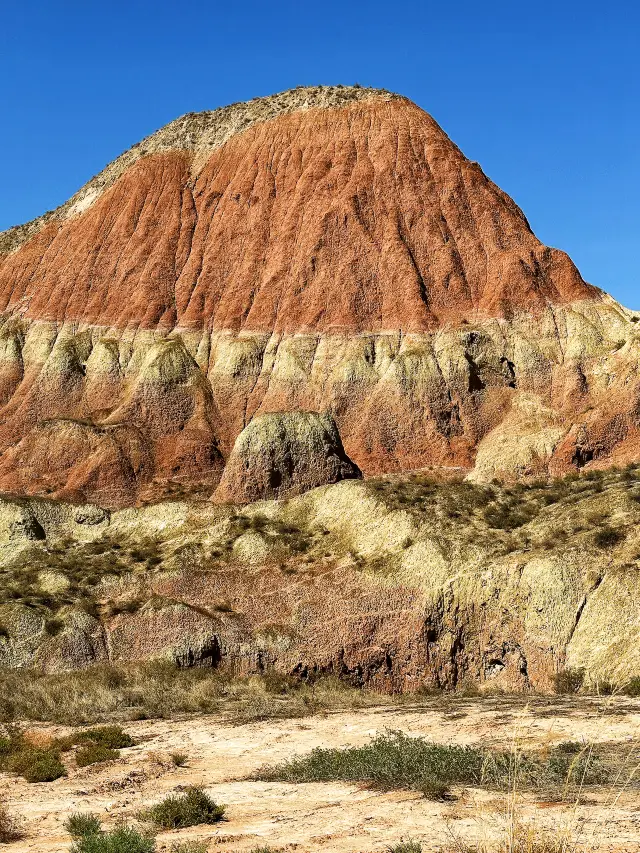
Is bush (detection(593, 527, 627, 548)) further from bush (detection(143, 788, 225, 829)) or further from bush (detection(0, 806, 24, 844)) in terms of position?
bush (detection(0, 806, 24, 844))

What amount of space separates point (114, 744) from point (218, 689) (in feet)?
26.1

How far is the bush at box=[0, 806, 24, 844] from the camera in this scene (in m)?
13.7

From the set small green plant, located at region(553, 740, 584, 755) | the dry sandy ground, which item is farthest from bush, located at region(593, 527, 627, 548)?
small green plant, located at region(553, 740, 584, 755)

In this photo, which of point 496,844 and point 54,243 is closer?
point 496,844

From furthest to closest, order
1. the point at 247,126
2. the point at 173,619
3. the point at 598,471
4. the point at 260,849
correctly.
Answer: the point at 247,126 → the point at 598,471 → the point at 173,619 → the point at 260,849

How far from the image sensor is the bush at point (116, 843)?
11.6m

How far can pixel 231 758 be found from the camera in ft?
61.8

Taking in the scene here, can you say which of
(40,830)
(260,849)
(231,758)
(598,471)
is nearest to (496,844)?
(260,849)

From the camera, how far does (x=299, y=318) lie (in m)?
62.4

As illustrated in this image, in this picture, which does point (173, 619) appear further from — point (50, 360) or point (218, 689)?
point (50, 360)

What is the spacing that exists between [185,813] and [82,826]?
1551mm

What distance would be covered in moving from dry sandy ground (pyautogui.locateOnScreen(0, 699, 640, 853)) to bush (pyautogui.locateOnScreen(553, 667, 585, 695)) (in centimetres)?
368

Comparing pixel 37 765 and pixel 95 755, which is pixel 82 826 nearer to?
pixel 37 765

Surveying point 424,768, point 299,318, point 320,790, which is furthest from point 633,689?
point 299,318
